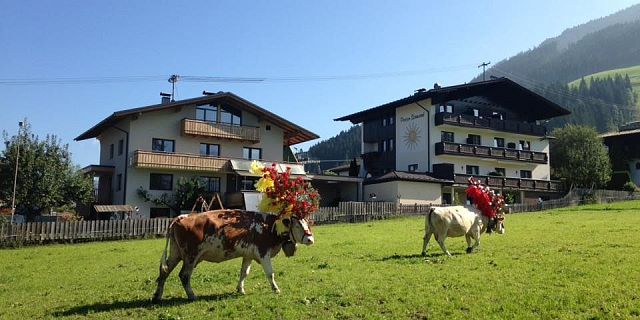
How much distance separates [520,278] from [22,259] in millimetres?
19755

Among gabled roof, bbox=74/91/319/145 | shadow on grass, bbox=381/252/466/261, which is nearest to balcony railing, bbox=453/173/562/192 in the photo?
gabled roof, bbox=74/91/319/145

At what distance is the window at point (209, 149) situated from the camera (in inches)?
1828

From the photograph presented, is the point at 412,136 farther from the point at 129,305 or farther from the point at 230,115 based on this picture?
the point at 129,305

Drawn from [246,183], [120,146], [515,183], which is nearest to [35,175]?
[120,146]

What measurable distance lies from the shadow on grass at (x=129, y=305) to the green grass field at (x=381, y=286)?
30 millimetres

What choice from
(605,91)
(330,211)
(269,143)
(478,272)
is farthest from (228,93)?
(605,91)

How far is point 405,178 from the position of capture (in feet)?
155

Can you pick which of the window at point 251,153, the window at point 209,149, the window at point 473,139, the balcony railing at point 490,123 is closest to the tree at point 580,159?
the balcony railing at point 490,123

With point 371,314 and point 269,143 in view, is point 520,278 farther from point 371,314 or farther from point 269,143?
point 269,143

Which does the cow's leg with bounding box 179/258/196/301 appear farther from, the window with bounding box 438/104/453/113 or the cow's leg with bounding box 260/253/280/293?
the window with bounding box 438/104/453/113

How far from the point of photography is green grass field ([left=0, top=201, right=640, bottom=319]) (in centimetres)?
907

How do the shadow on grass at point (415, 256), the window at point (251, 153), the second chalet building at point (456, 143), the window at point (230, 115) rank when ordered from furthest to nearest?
the second chalet building at point (456, 143), the window at point (251, 153), the window at point (230, 115), the shadow on grass at point (415, 256)

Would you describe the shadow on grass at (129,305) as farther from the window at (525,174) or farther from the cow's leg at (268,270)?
the window at (525,174)

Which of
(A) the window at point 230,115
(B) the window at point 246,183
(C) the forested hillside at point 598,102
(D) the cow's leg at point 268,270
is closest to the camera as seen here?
(D) the cow's leg at point 268,270
